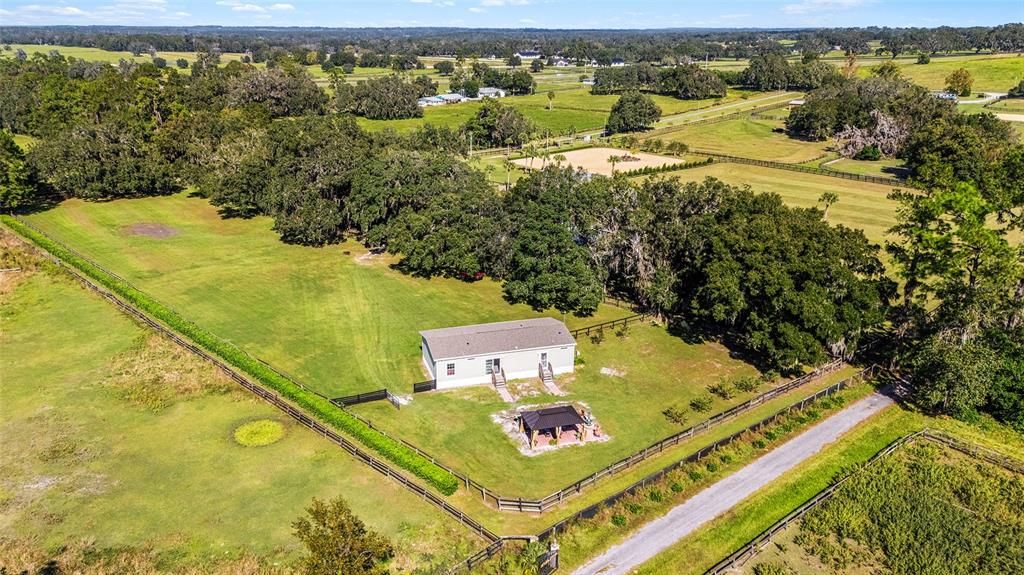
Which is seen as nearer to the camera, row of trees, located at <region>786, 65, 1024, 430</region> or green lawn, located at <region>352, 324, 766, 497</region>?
green lawn, located at <region>352, 324, 766, 497</region>

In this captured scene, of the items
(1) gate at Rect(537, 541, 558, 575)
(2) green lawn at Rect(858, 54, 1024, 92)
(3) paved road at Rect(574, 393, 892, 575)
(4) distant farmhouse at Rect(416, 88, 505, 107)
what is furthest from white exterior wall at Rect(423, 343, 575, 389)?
(2) green lawn at Rect(858, 54, 1024, 92)

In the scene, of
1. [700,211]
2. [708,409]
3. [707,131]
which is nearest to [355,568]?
[708,409]

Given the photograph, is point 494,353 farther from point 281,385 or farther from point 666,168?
point 666,168

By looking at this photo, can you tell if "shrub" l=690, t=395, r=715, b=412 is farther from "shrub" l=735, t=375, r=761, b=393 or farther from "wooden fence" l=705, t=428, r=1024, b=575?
"wooden fence" l=705, t=428, r=1024, b=575

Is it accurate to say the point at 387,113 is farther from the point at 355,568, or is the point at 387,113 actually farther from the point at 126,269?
the point at 355,568

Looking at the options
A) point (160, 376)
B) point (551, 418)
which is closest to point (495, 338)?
point (551, 418)
